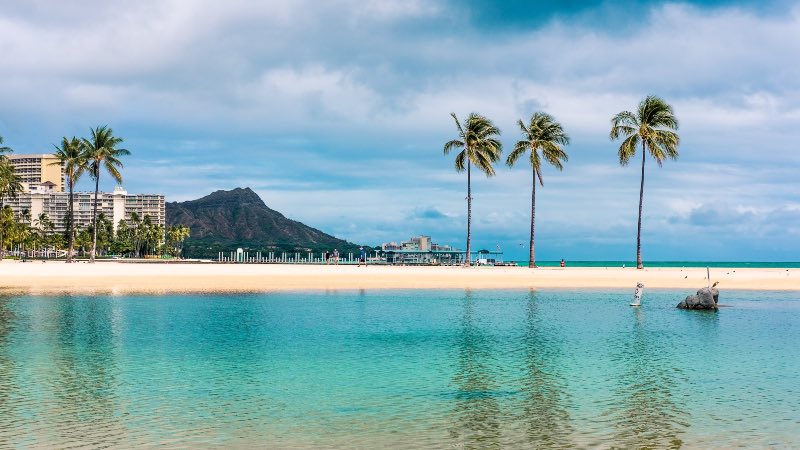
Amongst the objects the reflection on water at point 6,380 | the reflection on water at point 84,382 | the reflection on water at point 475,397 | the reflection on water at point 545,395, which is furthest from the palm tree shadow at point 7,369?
the reflection on water at point 545,395

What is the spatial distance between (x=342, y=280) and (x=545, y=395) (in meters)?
54.8

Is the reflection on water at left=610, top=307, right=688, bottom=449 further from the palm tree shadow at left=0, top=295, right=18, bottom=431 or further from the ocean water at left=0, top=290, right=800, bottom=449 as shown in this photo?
the palm tree shadow at left=0, top=295, right=18, bottom=431

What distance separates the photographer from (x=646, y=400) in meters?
16.2

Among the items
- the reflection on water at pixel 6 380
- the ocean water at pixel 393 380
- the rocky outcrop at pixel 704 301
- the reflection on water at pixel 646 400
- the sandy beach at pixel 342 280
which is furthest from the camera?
the sandy beach at pixel 342 280

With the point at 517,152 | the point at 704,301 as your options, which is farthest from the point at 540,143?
the point at 704,301

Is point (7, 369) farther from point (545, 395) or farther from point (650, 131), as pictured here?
point (650, 131)

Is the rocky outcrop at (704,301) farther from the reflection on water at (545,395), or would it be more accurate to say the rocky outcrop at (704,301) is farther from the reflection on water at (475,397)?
the reflection on water at (475,397)

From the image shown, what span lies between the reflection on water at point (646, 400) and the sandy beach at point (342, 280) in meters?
38.2

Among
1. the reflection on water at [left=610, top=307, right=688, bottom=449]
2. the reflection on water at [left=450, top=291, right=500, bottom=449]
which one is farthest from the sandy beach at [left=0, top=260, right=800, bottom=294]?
the reflection on water at [left=610, top=307, right=688, bottom=449]

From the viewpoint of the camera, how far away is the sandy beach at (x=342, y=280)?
5878 cm

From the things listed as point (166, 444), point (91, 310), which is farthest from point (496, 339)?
point (91, 310)

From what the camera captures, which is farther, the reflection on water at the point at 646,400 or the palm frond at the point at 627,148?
the palm frond at the point at 627,148

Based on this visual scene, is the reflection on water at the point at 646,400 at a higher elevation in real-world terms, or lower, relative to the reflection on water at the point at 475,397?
higher

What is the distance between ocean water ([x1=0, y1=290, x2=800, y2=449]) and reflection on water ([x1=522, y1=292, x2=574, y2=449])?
8 cm
